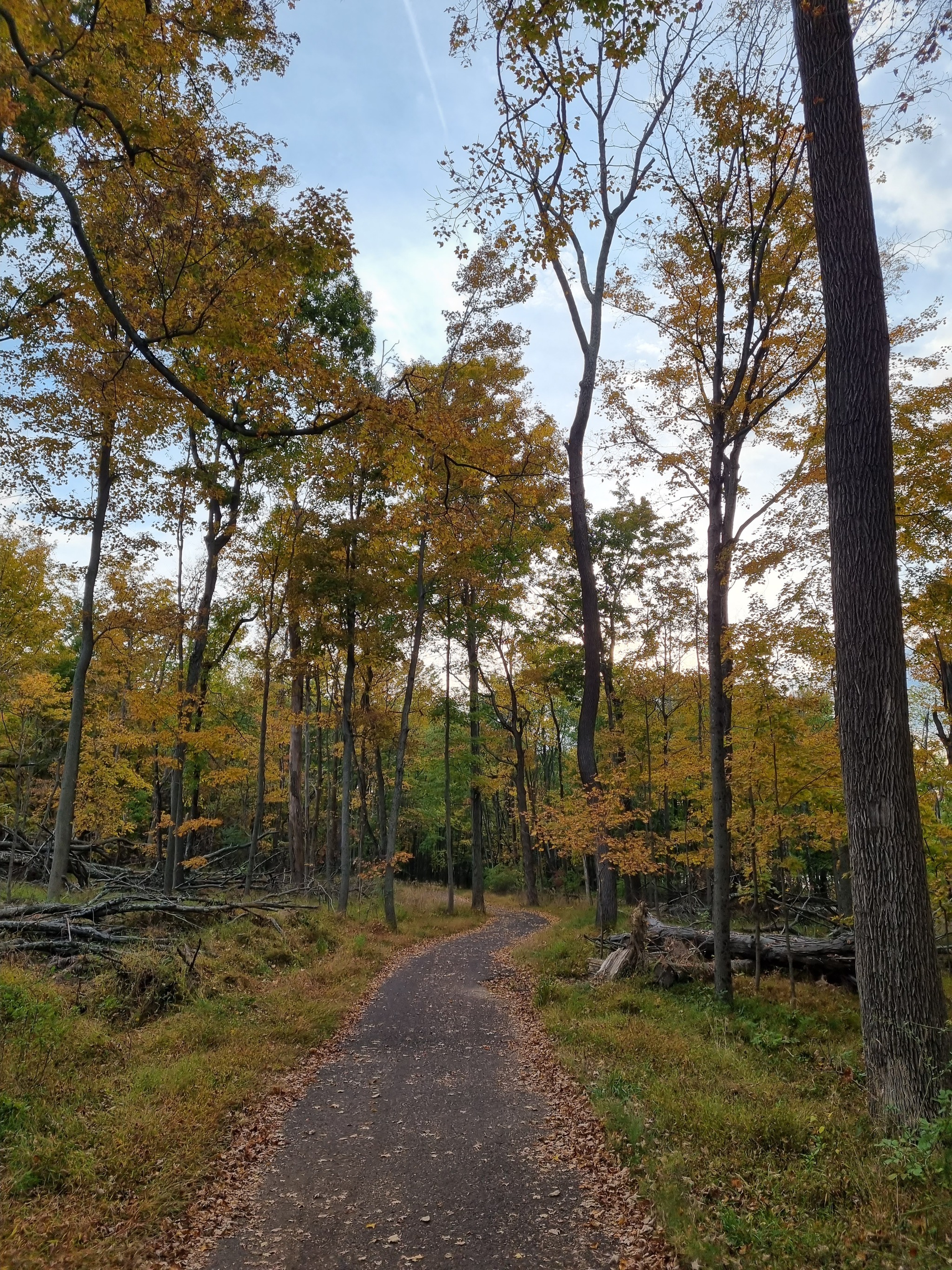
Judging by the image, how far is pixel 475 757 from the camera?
22250 mm

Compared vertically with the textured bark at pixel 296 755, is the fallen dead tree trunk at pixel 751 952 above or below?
below

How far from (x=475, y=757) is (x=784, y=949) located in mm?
12209

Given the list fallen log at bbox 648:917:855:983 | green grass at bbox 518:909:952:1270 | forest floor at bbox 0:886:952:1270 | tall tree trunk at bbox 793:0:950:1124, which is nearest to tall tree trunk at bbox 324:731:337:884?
fallen log at bbox 648:917:855:983

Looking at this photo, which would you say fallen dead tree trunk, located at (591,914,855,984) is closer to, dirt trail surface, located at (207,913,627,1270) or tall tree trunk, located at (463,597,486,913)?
dirt trail surface, located at (207,913,627,1270)

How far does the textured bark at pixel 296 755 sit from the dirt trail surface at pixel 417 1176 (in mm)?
10517

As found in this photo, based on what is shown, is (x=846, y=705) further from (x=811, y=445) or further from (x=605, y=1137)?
(x=811, y=445)

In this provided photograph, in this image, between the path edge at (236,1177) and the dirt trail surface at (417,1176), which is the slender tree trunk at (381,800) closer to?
the dirt trail surface at (417,1176)

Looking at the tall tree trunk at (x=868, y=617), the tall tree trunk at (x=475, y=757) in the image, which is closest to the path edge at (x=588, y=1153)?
the tall tree trunk at (x=868, y=617)

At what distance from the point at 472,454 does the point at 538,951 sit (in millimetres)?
10837

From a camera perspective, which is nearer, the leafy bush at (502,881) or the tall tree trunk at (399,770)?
the tall tree trunk at (399,770)

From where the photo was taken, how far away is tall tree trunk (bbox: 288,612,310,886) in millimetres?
17969

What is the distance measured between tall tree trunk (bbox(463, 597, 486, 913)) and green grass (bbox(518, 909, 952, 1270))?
44.7ft

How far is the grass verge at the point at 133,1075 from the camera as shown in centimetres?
400

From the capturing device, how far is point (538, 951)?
13.7m
